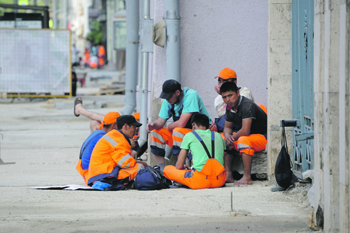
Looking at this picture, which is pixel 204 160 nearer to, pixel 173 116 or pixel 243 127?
pixel 243 127

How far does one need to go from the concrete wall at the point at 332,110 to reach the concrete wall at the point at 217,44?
3844mm

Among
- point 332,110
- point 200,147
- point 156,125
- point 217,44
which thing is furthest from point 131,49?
point 332,110

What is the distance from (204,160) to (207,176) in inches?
7.9

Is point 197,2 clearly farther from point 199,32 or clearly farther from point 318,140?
point 318,140

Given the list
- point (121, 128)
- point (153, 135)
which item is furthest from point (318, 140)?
point (153, 135)

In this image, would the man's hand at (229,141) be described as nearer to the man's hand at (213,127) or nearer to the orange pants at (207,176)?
the orange pants at (207,176)

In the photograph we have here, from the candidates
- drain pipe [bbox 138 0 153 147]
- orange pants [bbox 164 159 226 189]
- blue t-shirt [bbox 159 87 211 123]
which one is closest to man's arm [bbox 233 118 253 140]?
orange pants [bbox 164 159 226 189]

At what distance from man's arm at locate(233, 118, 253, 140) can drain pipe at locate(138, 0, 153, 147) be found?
2.34 metres

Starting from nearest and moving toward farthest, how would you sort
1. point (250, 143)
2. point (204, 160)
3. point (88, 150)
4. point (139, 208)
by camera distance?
point (139, 208)
point (204, 160)
point (250, 143)
point (88, 150)

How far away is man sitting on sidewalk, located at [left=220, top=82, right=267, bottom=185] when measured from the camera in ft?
23.8

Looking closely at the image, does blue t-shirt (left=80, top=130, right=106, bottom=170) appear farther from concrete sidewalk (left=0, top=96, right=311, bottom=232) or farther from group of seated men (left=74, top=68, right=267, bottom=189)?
concrete sidewalk (left=0, top=96, right=311, bottom=232)

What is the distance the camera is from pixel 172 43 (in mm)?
8523

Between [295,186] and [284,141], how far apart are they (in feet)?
1.75

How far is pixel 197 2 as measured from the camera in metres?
8.67
